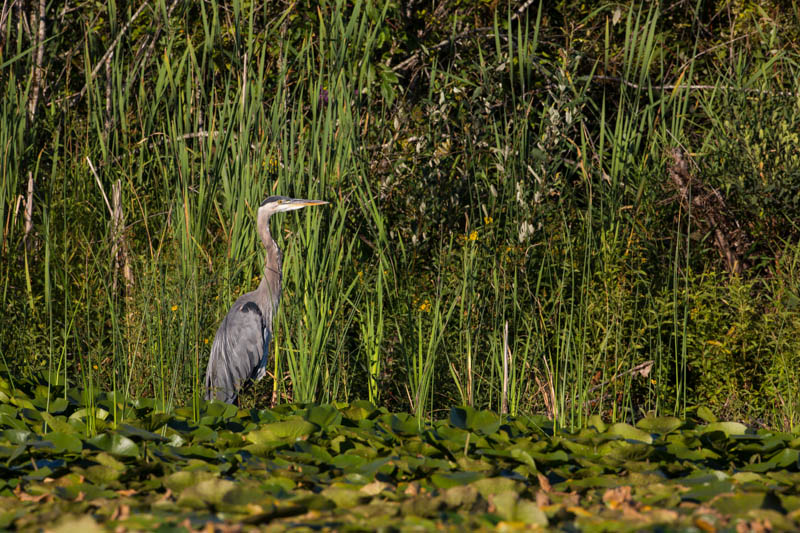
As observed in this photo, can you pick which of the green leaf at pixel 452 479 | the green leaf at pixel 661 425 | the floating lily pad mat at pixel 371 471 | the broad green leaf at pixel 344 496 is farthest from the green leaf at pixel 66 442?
the green leaf at pixel 661 425

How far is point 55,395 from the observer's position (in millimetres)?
3830

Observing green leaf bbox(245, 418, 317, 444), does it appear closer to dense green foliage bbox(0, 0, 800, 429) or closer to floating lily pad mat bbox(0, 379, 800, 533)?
floating lily pad mat bbox(0, 379, 800, 533)

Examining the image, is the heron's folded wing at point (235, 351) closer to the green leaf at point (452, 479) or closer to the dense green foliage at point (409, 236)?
the dense green foliage at point (409, 236)

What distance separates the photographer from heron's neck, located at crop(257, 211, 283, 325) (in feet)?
13.8

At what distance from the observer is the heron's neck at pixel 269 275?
4213mm

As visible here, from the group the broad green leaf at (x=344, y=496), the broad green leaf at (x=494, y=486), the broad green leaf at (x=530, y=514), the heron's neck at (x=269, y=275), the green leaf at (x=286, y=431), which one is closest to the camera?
the broad green leaf at (x=530, y=514)

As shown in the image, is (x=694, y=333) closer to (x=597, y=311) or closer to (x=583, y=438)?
(x=597, y=311)

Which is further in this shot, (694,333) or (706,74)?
(706,74)

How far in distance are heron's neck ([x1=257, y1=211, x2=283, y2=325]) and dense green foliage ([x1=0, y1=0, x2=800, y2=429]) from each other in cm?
7

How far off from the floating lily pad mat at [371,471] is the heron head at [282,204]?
3.25 feet

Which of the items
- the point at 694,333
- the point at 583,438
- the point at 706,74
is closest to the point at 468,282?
the point at 583,438

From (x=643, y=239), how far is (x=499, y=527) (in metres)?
2.56

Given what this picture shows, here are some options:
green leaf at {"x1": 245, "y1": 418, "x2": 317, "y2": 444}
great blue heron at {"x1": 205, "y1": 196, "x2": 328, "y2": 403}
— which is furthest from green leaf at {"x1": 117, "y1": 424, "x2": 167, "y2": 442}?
great blue heron at {"x1": 205, "y1": 196, "x2": 328, "y2": 403}

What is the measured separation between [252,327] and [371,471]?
6.15ft
